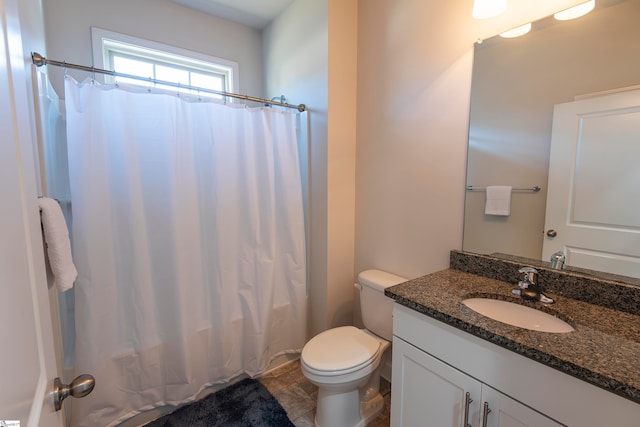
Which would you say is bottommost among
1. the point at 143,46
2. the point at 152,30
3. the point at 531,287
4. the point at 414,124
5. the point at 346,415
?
the point at 346,415

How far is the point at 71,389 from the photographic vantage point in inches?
24.2

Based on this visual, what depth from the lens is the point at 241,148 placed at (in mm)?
1824

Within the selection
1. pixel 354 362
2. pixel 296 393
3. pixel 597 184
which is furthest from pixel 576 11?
pixel 296 393

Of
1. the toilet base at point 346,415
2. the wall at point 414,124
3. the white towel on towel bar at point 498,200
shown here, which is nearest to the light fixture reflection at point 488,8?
the wall at point 414,124

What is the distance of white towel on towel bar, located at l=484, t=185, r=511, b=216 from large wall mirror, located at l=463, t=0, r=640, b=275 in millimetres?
18

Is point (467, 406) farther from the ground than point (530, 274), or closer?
closer

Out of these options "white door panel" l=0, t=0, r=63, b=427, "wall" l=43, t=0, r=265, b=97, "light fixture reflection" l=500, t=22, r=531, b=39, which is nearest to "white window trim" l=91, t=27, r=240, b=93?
"wall" l=43, t=0, r=265, b=97

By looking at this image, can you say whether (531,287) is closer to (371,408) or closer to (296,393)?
(371,408)

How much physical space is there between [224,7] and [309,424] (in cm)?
290

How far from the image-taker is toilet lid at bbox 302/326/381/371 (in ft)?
4.59

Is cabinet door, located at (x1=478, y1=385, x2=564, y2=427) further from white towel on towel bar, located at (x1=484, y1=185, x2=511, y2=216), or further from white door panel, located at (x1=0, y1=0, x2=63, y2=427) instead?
white door panel, located at (x1=0, y1=0, x2=63, y2=427)

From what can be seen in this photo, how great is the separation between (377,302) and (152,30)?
2432mm

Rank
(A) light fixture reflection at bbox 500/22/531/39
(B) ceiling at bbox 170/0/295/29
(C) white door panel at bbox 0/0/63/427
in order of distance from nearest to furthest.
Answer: (C) white door panel at bbox 0/0/63/427, (A) light fixture reflection at bbox 500/22/531/39, (B) ceiling at bbox 170/0/295/29

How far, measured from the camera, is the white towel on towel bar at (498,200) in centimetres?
135
